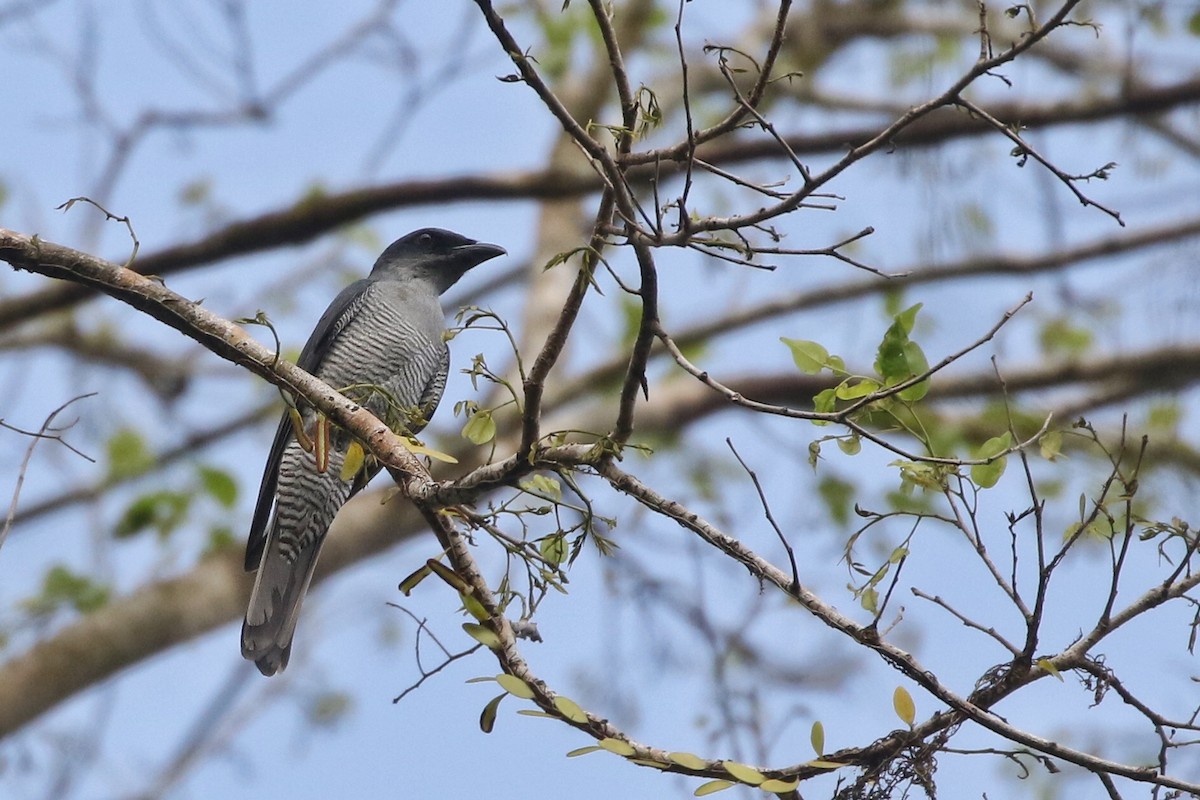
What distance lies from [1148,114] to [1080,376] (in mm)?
1598

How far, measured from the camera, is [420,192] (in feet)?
20.3

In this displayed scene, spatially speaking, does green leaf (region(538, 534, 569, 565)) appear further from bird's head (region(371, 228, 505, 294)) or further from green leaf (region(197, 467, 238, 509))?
green leaf (region(197, 467, 238, 509))

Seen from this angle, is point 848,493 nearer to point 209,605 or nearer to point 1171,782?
point 209,605

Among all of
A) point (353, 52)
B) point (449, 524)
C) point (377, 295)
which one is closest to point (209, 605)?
point (377, 295)

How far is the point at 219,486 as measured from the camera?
20.0 feet

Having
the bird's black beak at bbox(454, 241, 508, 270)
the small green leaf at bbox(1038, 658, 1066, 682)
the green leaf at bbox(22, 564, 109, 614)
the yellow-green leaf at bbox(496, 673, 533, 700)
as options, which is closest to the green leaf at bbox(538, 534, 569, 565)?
the yellow-green leaf at bbox(496, 673, 533, 700)

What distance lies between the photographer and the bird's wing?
13.3 feet

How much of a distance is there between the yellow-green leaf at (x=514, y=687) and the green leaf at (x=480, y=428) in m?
0.56

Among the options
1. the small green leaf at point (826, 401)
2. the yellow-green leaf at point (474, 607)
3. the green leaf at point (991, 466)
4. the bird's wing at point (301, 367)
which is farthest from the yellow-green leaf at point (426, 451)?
the bird's wing at point (301, 367)

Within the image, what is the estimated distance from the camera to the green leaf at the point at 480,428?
7.95 feet

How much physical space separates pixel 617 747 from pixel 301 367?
2.69m

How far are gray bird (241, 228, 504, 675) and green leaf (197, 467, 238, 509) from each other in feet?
4.89

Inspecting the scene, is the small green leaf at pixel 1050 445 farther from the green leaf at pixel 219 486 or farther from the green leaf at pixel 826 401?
the green leaf at pixel 219 486

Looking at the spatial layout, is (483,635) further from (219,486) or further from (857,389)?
(219,486)
